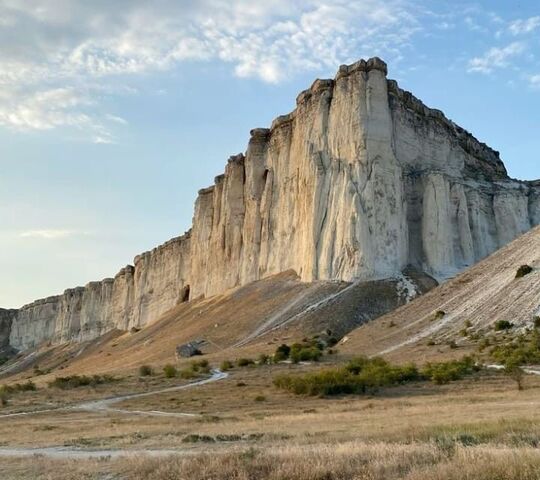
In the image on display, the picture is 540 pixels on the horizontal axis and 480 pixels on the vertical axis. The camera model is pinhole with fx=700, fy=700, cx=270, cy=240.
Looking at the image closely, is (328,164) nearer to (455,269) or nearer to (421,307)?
(455,269)

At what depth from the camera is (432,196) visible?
2454 inches

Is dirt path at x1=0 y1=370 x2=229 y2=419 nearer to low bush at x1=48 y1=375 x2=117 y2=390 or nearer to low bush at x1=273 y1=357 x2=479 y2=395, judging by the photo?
low bush at x1=273 y1=357 x2=479 y2=395

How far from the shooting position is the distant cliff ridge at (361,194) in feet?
192

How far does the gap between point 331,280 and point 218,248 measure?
29672mm

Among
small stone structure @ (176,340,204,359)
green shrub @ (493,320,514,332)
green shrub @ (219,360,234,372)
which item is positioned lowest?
green shrub @ (219,360,234,372)

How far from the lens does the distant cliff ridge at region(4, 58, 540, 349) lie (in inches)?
2306

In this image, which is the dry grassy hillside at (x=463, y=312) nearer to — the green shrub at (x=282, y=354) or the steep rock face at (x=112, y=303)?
the green shrub at (x=282, y=354)

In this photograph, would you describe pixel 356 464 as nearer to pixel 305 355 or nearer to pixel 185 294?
pixel 305 355

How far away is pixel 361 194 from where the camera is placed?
193 ft

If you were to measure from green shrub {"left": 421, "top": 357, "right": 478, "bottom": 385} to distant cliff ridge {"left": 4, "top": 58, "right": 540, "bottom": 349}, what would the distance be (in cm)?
2682

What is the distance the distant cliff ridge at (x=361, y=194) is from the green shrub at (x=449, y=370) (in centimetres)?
2682

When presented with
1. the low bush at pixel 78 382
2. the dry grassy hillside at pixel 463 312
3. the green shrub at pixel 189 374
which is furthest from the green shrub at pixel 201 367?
the dry grassy hillside at pixel 463 312

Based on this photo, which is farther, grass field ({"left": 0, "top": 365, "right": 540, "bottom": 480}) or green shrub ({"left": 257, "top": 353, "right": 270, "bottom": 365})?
green shrub ({"left": 257, "top": 353, "right": 270, "bottom": 365})

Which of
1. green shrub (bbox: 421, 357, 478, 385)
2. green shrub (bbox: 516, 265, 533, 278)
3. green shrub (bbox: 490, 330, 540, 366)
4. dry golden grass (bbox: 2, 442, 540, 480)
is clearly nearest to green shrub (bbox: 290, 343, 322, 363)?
green shrub (bbox: 421, 357, 478, 385)
